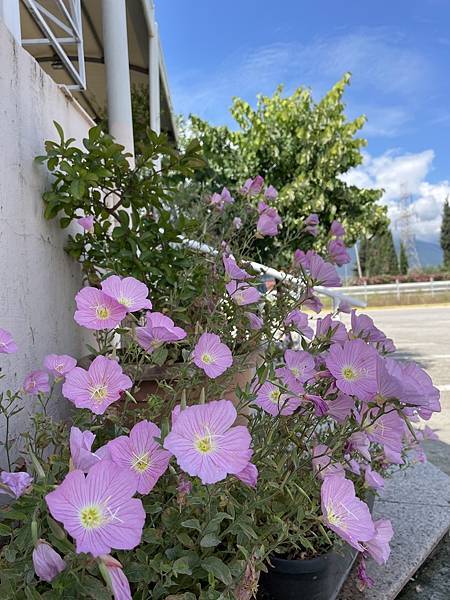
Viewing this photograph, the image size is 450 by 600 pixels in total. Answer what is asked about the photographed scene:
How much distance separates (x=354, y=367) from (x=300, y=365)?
19 cm

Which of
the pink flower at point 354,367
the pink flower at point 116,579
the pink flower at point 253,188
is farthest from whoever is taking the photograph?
the pink flower at point 253,188

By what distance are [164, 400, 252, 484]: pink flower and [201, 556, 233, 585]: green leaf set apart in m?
0.19

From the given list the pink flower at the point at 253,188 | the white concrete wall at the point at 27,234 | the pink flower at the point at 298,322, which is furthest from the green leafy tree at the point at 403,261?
the white concrete wall at the point at 27,234

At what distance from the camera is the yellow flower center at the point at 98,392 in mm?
851

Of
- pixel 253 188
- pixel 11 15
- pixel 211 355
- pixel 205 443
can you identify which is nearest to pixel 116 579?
pixel 205 443

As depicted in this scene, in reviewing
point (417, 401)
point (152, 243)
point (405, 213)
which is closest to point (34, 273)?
point (152, 243)

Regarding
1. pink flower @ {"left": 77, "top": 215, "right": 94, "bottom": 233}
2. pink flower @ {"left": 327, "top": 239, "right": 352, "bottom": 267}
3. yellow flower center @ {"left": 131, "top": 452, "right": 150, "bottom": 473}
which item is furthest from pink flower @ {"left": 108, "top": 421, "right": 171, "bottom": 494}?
pink flower @ {"left": 327, "top": 239, "right": 352, "bottom": 267}

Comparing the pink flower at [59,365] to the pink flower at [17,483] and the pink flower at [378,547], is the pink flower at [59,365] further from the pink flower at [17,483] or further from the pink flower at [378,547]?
the pink flower at [378,547]

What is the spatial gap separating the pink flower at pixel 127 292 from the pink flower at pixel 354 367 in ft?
1.21

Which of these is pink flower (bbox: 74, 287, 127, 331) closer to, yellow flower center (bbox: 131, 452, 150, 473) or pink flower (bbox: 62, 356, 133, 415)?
pink flower (bbox: 62, 356, 133, 415)

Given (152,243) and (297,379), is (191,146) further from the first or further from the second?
(297,379)

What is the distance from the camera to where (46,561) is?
0.59 meters

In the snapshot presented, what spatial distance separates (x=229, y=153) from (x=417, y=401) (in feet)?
26.3

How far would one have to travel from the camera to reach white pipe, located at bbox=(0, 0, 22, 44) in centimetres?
133
